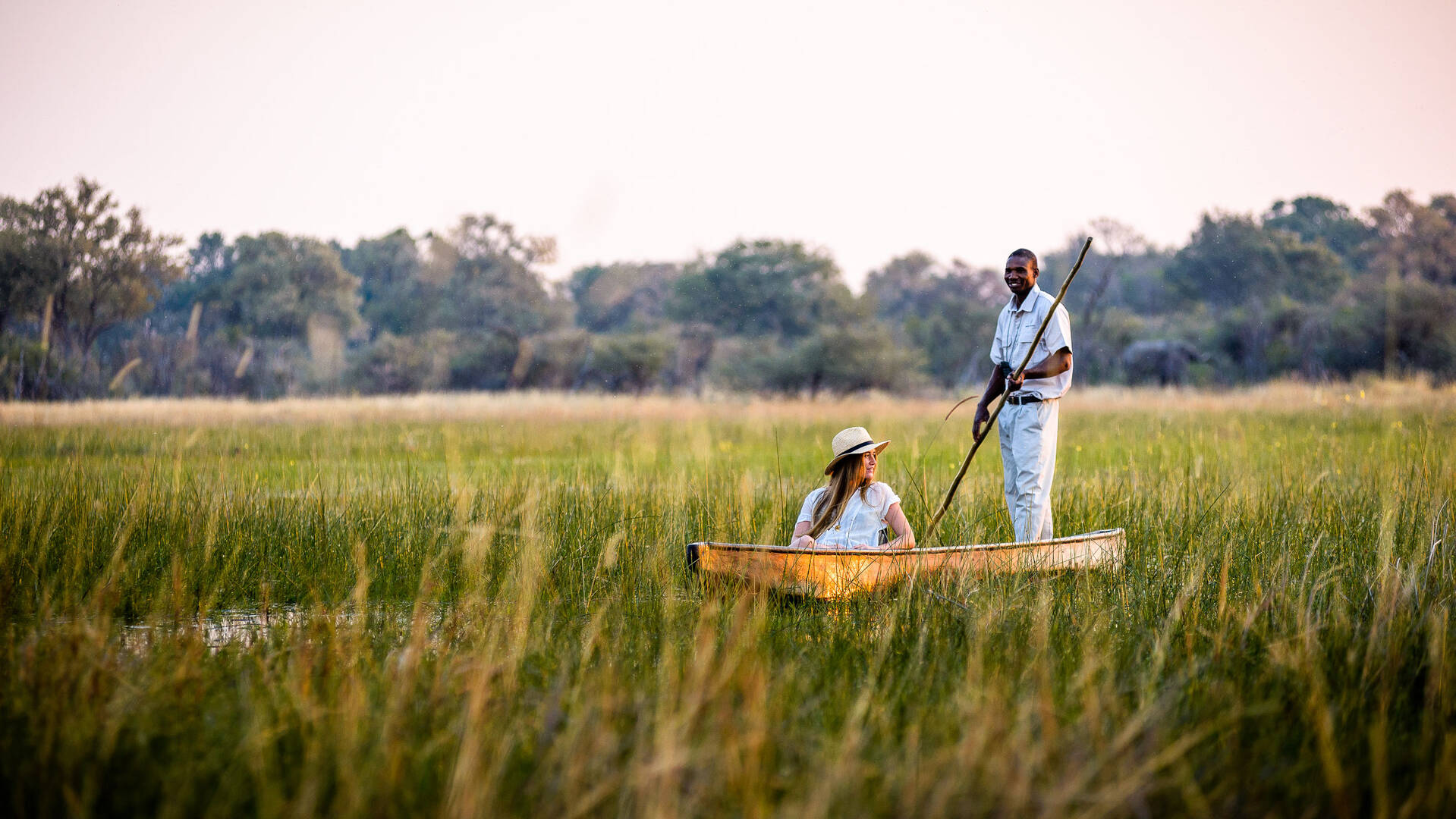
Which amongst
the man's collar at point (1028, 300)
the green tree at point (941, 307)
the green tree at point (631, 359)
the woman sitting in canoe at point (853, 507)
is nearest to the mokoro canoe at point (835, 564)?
the woman sitting in canoe at point (853, 507)

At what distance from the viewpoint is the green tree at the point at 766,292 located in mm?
45156

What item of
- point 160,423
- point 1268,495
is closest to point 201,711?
point 1268,495

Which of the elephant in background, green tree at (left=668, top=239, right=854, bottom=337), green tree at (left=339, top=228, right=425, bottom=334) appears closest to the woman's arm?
the elephant in background

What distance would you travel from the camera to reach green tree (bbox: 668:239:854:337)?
45.2 meters

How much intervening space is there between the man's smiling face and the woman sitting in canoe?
1.30m

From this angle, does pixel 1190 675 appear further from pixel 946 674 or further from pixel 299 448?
pixel 299 448

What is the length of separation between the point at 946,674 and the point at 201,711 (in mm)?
2530

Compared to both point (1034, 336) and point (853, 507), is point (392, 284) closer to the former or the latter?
point (1034, 336)

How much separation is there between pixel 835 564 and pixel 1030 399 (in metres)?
1.83

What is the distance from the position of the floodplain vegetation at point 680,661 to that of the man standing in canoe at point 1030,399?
0.69m

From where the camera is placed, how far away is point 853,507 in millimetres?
6027

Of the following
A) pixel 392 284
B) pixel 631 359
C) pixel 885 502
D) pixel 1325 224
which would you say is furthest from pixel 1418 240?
pixel 885 502

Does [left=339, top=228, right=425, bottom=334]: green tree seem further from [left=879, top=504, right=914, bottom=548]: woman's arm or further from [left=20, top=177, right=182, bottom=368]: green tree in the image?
[left=879, top=504, right=914, bottom=548]: woman's arm

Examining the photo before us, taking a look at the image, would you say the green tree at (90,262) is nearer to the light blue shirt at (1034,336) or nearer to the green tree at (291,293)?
the green tree at (291,293)
